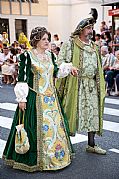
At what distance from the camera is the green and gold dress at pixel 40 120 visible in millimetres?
3787

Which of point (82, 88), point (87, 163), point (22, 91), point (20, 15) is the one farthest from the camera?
point (20, 15)

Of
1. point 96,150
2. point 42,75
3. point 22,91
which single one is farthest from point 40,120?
point 96,150

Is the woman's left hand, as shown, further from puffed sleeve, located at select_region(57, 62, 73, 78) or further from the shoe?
the shoe

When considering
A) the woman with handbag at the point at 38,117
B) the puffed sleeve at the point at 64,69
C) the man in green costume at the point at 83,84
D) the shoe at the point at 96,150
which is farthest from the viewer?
the shoe at the point at 96,150

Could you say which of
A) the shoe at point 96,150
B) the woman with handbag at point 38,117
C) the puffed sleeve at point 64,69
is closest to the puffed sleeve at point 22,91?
the woman with handbag at point 38,117

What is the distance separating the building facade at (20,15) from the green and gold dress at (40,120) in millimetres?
17239

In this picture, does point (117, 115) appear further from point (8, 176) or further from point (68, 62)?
point (8, 176)

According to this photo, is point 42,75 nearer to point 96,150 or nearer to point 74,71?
point 74,71

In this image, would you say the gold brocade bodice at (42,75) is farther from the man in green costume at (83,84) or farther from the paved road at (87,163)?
the paved road at (87,163)

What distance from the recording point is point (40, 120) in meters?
3.79

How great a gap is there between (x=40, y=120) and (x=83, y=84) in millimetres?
739

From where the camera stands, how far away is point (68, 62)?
4.18 meters

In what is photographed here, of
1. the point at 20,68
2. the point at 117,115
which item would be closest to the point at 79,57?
the point at 20,68

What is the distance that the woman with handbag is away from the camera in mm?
3785
